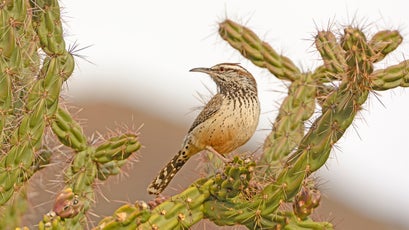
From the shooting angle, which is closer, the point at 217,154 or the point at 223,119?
the point at 217,154

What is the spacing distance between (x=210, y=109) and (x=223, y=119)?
0.18 meters

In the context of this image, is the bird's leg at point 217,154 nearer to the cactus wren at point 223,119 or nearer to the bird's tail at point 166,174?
the cactus wren at point 223,119

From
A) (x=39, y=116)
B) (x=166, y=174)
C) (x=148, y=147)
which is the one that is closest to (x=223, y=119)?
(x=166, y=174)

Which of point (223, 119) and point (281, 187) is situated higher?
point (223, 119)

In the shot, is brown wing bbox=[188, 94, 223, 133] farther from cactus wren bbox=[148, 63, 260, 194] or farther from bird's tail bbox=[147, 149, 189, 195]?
bird's tail bbox=[147, 149, 189, 195]

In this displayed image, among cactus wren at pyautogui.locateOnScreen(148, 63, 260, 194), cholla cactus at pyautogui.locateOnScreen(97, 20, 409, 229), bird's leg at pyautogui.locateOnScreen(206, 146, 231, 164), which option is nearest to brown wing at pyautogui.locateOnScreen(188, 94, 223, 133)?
cactus wren at pyautogui.locateOnScreen(148, 63, 260, 194)

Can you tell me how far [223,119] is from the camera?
21.8ft

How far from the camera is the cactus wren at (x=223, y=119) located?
6.58 m

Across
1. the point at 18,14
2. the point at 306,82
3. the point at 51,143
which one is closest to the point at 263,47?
the point at 306,82

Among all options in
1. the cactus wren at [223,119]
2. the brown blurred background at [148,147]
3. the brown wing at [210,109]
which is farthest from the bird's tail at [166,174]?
the brown blurred background at [148,147]

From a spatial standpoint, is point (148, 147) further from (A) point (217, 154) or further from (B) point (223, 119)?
(A) point (217, 154)

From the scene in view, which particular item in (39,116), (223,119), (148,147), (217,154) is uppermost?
(223,119)

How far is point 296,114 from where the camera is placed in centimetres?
743

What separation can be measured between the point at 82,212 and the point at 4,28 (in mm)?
973
